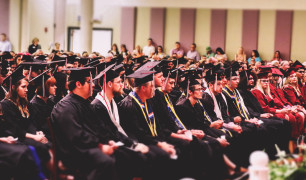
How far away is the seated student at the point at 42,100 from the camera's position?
18.0ft

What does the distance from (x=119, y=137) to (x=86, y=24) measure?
36.7 feet

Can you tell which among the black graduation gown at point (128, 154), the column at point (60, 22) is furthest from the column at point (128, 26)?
the black graduation gown at point (128, 154)

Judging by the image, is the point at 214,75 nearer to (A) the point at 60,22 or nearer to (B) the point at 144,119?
(B) the point at 144,119

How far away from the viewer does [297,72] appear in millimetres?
9766

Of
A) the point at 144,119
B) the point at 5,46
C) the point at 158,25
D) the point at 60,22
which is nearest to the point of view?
the point at 144,119

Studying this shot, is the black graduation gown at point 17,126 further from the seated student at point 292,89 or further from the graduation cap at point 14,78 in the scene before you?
the seated student at point 292,89

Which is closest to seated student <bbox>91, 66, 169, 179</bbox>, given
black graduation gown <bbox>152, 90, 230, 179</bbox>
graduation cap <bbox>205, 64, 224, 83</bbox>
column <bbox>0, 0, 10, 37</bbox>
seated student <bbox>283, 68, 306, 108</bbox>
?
black graduation gown <bbox>152, 90, 230, 179</bbox>

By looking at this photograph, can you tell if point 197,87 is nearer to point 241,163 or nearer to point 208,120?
point 208,120

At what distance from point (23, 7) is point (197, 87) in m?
12.0

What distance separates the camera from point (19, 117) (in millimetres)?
4961

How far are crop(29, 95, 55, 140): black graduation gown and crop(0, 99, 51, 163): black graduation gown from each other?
197mm

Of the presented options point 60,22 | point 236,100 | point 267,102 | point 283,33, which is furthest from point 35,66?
point 60,22

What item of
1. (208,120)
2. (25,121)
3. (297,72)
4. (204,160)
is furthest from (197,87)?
(297,72)

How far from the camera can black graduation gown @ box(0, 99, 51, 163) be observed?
4711 millimetres
